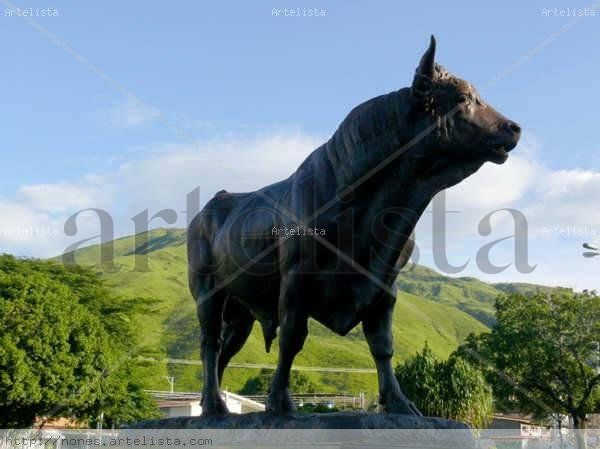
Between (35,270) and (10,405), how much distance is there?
771 inches

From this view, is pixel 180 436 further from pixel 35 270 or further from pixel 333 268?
pixel 35 270

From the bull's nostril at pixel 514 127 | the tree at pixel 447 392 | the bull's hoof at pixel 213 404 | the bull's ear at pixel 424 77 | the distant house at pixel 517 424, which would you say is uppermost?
the bull's ear at pixel 424 77

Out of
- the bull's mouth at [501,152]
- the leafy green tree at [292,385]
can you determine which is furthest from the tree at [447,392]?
the leafy green tree at [292,385]

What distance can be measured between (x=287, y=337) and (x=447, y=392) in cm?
2924

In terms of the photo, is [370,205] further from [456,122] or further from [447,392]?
[447,392]

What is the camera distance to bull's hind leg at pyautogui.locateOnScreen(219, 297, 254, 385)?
8.04 metres

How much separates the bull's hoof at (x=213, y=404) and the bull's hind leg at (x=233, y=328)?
647 millimetres

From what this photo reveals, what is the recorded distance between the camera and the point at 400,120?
6023 millimetres

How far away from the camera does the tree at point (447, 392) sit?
109 ft

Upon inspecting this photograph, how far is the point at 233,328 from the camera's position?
8148 mm

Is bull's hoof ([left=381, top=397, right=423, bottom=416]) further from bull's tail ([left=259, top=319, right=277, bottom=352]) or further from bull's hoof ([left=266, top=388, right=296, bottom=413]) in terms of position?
bull's tail ([left=259, top=319, right=277, bottom=352])

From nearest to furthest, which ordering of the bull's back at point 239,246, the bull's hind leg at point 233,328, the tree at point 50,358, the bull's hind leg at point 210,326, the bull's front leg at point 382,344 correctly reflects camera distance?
the bull's front leg at point 382,344, the bull's back at point 239,246, the bull's hind leg at point 210,326, the bull's hind leg at point 233,328, the tree at point 50,358

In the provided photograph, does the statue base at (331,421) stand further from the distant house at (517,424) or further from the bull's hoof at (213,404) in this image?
the distant house at (517,424)

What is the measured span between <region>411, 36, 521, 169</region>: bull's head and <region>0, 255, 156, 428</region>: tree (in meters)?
28.0
